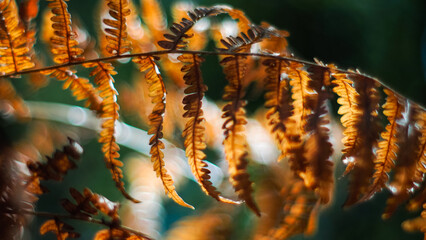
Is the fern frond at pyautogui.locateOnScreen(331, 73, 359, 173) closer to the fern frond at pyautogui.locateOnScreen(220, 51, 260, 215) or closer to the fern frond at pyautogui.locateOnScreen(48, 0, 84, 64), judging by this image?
the fern frond at pyautogui.locateOnScreen(220, 51, 260, 215)

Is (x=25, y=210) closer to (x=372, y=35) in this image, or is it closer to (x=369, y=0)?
(x=372, y=35)

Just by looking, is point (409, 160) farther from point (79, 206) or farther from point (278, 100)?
point (79, 206)

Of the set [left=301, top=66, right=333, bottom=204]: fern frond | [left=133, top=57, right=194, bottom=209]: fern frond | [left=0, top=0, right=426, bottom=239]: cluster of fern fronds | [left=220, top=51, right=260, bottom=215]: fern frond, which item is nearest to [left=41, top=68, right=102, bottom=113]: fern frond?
[left=0, top=0, right=426, bottom=239]: cluster of fern fronds

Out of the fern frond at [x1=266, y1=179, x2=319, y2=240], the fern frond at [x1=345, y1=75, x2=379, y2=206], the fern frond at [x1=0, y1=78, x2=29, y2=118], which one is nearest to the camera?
the fern frond at [x1=345, y1=75, x2=379, y2=206]

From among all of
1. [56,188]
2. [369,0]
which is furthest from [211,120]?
[369,0]

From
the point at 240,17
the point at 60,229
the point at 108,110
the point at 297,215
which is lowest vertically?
the point at 297,215

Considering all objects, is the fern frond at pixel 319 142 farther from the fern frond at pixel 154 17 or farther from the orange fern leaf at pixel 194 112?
the fern frond at pixel 154 17

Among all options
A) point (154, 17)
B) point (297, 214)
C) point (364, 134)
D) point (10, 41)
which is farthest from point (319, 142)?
point (154, 17)
